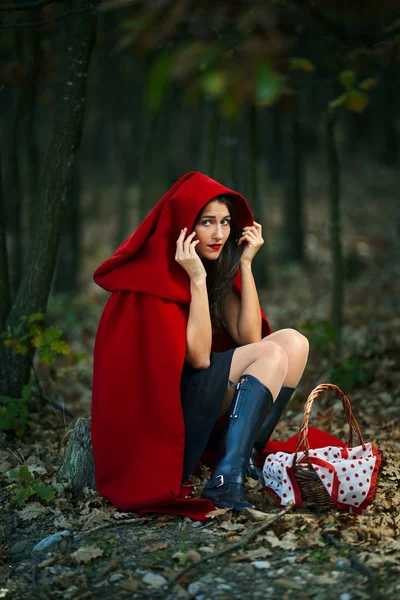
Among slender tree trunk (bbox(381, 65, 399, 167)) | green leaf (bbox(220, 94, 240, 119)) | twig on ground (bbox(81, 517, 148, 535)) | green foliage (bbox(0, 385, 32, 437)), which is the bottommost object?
twig on ground (bbox(81, 517, 148, 535))

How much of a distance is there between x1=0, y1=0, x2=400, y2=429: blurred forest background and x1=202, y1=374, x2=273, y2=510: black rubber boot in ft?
5.13

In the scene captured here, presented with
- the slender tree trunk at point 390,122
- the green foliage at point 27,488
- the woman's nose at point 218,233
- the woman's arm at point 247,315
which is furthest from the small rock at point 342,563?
the slender tree trunk at point 390,122

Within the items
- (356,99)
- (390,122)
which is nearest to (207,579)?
(356,99)

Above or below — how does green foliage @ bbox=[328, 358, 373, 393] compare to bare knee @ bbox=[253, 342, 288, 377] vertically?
below

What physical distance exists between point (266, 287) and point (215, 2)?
395 inches

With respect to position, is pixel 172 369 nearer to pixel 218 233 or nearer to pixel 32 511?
pixel 218 233

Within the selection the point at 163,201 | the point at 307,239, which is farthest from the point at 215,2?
the point at 307,239

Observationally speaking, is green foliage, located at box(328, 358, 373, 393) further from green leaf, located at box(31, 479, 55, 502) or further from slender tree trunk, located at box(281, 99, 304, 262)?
slender tree trunk, located at box(281, 99, 304, 262)

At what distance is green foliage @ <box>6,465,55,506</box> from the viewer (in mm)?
3814

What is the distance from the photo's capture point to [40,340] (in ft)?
15.9

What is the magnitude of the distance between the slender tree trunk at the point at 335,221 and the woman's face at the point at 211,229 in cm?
366

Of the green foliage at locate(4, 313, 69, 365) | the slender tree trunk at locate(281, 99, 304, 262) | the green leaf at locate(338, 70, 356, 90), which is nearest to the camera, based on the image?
the green foliage at locate(4, 313, 69, 365)

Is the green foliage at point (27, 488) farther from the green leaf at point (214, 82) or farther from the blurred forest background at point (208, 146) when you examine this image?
the green leaf at point (214, 82)

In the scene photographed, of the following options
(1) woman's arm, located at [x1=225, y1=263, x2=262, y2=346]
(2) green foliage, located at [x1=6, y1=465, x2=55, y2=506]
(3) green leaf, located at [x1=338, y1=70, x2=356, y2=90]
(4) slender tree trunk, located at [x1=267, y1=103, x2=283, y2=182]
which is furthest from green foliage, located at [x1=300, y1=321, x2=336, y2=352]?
(4) slender tree trunk, located at [x1=267, y1=103, x2=283, y2=182]
